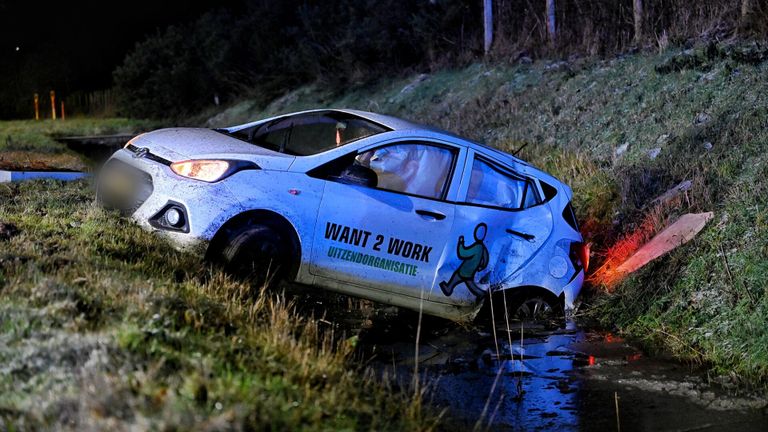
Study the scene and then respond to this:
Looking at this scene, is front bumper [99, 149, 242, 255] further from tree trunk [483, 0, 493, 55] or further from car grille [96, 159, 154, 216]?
tree trunk [483, 0, 493, 55]

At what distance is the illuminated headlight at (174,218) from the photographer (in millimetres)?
7000

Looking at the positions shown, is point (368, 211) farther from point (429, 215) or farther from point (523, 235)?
point (523, 235)

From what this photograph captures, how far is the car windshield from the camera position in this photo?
831 centimetres

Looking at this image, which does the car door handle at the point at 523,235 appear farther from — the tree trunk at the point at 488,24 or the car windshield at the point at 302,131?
the tree trunk at the point at 488,24

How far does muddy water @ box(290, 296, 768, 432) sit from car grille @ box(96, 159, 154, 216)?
1941 millimetres

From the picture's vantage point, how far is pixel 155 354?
475 centimetres

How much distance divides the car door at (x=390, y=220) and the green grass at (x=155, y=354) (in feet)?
2.17

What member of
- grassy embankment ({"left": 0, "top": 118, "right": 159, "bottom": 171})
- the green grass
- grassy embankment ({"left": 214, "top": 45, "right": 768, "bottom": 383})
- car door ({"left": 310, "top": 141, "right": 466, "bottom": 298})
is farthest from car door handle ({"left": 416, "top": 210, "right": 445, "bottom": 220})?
grassy embankment ({"left": 0, "top": 118, "right": 159, "bottom": 171})

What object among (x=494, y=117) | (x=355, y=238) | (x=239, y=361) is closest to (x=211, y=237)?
(x=355, y=238)

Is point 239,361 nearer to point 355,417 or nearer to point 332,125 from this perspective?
point 355,417

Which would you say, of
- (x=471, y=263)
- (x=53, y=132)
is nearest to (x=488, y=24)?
(x=471, y=263)

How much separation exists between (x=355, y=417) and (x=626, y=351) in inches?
150

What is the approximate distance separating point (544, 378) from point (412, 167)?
2096 mm

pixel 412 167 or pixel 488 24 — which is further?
pixel 488 24
